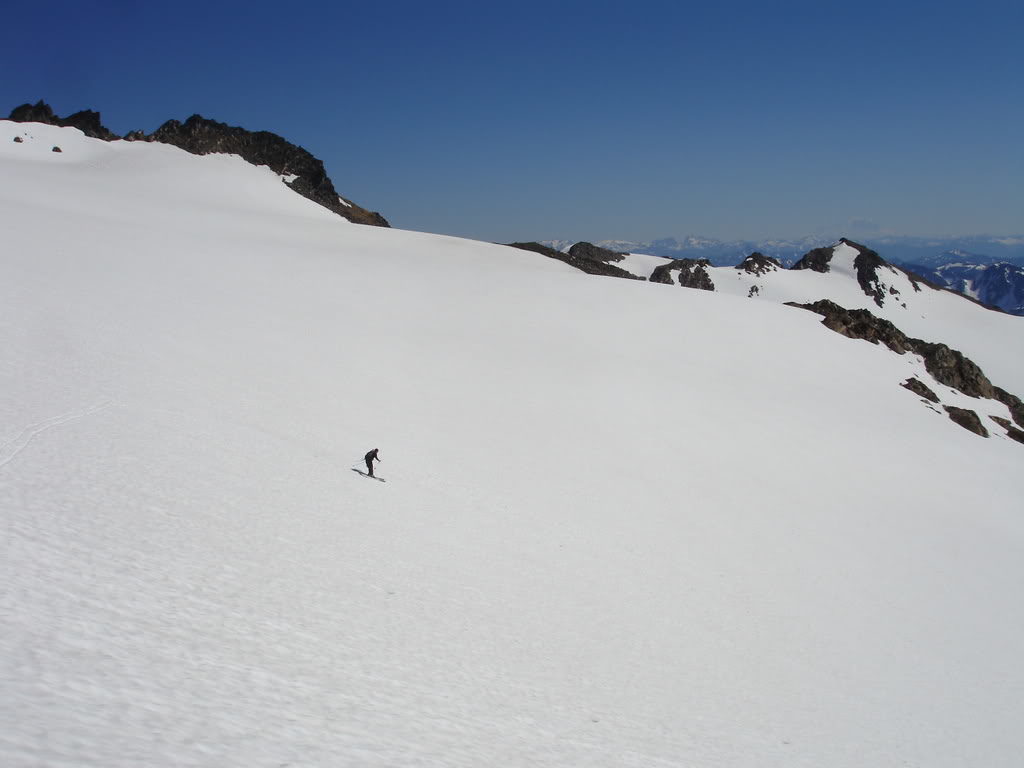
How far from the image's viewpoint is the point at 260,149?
99.3m

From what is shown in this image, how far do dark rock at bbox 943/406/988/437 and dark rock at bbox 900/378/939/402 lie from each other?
1539mm

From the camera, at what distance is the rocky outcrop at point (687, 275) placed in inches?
5310

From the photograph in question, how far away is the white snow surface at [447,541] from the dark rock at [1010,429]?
8617 millimetres

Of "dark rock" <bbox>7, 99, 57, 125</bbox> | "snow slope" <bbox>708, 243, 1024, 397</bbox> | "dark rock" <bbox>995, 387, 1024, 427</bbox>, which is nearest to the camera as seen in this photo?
"dark rock" <bbox>995, 387, 1024, 427</bbox>

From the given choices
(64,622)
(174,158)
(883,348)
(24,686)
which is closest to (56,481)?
(64,622)

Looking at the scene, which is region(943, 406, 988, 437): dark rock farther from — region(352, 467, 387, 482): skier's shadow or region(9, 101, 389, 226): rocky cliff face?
region(9, 101, 389, 226): rocky cliff face

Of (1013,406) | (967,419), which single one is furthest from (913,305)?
(967,419)

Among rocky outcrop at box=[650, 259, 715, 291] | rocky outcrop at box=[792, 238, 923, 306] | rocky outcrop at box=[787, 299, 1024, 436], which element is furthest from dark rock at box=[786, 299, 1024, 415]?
rocky outcrop at box=[792, 238, 923, 306]

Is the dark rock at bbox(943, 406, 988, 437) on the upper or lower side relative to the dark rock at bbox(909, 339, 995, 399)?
lower

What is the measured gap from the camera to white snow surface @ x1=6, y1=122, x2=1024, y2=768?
23.4 ft

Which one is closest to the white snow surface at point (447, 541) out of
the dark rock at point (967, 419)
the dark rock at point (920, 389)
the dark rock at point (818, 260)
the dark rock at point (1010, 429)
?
the dark rock at point (967, 419)

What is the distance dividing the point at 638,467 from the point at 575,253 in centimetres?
13116

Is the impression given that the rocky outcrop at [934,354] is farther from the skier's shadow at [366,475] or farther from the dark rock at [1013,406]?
the skier's shadow at [366,475]

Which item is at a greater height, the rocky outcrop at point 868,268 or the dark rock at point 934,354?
the rocky outcrop at point 868,268
